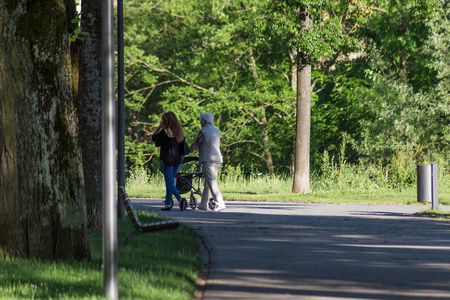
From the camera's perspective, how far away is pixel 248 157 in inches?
1351

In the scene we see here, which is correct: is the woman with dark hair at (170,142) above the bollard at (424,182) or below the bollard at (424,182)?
above

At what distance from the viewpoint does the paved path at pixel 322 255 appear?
6531mm

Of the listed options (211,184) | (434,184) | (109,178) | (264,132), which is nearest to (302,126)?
(434,184)

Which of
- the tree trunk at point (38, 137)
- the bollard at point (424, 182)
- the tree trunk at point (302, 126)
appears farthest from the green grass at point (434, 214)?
the tree trunk at point (38, 137)

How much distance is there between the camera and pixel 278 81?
31.8m

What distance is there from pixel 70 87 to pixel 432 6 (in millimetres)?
16822

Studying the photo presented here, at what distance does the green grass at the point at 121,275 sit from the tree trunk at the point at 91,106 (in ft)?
6.29

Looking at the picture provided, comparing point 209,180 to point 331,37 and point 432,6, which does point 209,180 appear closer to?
point 331,37

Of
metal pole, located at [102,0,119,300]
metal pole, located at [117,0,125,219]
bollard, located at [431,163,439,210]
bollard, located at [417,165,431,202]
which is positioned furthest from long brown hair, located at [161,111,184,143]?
metal pole, located at [102,0,119,300]

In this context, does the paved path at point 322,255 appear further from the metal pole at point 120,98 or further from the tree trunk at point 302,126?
the tree trunk at point 302,126

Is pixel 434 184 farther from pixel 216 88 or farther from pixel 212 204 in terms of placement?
pixel 216 88

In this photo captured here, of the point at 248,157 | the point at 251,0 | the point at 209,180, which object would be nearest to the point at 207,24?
the point at 251,0

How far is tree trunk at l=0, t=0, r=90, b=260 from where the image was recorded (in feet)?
25.4

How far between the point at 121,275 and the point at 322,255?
105 inches
